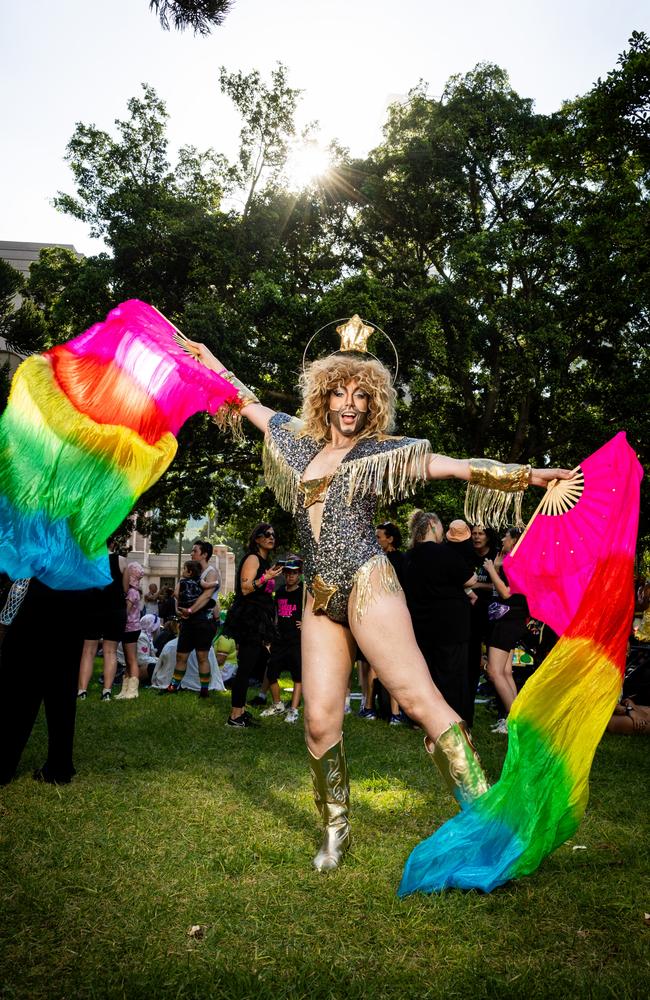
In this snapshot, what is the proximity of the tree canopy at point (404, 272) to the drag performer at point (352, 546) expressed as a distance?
12.9 meters

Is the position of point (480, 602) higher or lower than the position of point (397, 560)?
lower

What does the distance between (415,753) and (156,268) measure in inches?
611

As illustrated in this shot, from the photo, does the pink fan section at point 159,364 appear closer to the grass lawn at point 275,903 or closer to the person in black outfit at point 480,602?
the grass lawn at point 275,903

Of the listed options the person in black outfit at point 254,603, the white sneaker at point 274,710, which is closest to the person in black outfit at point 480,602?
the person in black outfit at point 254,603

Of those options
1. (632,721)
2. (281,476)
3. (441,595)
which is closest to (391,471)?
(281,476)

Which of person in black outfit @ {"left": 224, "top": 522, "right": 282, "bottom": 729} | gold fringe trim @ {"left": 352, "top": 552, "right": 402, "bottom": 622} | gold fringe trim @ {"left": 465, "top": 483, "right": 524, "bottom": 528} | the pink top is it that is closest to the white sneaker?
person in black outfit @ {"left": 224, "top": 522, "right": 282, "bottom": 729}

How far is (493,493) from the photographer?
3.55 metres

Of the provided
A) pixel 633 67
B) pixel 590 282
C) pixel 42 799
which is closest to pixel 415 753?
pixel 42 799

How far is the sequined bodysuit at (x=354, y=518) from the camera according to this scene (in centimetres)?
360

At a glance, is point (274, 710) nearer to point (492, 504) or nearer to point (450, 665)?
point (450, 665)

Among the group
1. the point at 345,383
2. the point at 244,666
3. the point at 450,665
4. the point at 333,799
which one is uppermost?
the point at 345,383

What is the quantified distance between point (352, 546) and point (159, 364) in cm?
167

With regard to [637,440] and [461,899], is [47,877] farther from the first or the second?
[637,440]

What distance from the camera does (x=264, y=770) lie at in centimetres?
577
